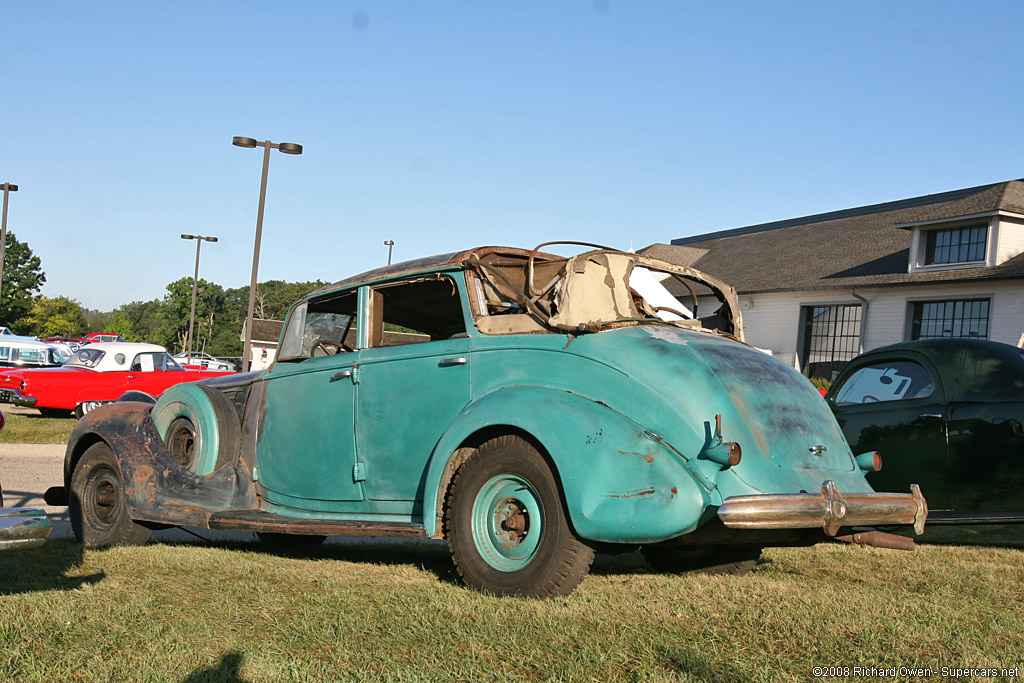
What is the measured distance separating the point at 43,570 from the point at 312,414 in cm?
182

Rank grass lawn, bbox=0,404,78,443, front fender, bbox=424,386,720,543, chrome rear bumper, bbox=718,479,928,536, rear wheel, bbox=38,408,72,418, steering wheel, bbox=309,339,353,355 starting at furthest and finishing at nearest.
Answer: rear wheel, bbox=38,408,72,418 < grass lawn, bbox=0,404,78,443 < steering wheel, bbox=309,339,353,355 < front fender, bbox=424,386,720,543 < chrome rear bumper, bbox=718,479,928,536

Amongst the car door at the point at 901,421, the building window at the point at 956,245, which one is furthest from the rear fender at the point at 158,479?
the building window at the point at 956,245

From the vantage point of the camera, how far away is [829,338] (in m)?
30.6

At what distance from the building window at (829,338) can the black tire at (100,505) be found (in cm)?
2586

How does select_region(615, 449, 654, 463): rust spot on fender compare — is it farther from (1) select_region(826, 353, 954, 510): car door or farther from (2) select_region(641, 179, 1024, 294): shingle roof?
(2) select_region(641, 179, 1024, 294): shingle roof

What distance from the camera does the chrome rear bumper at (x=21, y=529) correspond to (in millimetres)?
3797

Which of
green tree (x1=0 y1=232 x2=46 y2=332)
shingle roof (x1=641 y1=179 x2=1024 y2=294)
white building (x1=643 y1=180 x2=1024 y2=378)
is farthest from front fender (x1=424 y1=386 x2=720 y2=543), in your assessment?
green tree (x1=0 y1=232 x2=46 y2=332)

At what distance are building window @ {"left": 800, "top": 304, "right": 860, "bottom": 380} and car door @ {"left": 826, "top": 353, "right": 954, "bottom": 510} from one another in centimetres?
2227

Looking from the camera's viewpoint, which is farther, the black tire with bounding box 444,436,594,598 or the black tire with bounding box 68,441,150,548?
the black tire with bounding box 68,441,150,548

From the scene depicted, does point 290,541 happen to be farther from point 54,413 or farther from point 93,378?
point 54,413

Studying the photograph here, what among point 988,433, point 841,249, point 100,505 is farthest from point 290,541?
point 841,249

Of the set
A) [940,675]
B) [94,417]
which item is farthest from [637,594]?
[94,417]

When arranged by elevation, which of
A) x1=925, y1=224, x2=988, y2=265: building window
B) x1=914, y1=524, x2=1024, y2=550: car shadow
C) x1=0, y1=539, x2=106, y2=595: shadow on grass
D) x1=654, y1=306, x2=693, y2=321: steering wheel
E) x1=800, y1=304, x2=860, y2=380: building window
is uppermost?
x1=925, y1=224, x2=988, y2=265: building window

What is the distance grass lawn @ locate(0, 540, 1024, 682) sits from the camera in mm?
3496
